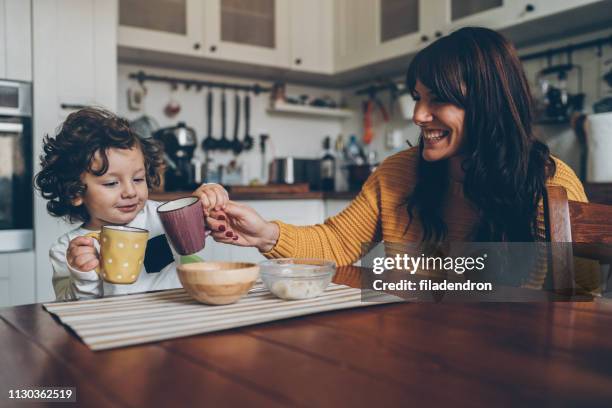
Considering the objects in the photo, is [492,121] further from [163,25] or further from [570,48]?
[163,25]

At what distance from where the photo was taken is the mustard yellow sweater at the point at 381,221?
1.29 meters

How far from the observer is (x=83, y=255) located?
0.92 m

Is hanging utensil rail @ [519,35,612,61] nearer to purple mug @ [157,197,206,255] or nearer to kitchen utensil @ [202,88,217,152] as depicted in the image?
kitchen utensil @ [202,88,217,152]

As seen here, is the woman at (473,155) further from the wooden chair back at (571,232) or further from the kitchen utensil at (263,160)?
the kitchen utensil at (263,160)

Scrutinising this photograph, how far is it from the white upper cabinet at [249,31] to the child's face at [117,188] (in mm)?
1827

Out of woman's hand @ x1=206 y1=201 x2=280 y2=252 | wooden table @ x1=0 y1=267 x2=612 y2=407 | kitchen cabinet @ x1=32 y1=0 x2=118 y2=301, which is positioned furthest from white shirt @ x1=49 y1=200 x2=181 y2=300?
kitchen cabinet @ x1=32 y1=0 x2=118 y2=301

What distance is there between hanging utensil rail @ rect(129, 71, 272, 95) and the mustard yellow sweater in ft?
6.70

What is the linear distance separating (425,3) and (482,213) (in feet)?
6.09

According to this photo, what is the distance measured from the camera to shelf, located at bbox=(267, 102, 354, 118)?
348cm

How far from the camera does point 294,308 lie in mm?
775

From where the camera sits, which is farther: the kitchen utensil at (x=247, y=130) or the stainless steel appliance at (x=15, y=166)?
the kitchen utensil at (x=247, y=130)

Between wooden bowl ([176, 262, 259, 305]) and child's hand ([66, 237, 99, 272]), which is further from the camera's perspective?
child's hand ([66, 237, 99, 272])

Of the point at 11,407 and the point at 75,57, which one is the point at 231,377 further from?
the point at 75,57

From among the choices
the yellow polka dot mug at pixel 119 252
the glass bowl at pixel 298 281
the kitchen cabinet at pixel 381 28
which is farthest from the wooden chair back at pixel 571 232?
the kitchen cabinet at pixel 381 28
